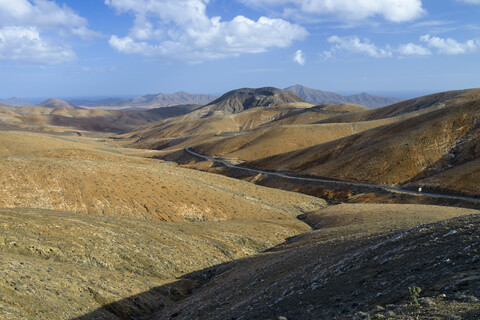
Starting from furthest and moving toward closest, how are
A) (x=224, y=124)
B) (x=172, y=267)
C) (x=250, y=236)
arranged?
(x=224, y=124) → (x=250, y=236) → (x=172, y=267)

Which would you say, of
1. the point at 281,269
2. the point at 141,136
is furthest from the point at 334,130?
the point at 141,136

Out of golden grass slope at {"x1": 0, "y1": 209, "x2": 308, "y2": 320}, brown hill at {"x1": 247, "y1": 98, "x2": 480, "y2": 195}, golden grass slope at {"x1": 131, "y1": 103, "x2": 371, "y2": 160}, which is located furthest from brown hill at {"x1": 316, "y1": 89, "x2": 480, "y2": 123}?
golden grass slope at {"x1": 0, "y1": 209, "x2": 308, "y2": 320}

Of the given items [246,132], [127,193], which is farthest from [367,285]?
[246,132]

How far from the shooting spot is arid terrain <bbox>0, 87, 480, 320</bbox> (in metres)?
10.7

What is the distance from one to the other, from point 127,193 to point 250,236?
44.9 feet

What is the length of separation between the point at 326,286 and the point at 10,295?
11866 millimetres

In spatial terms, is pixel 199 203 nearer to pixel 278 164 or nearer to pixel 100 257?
pixel 100 257

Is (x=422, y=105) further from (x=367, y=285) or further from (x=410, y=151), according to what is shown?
(x=367, y=285)

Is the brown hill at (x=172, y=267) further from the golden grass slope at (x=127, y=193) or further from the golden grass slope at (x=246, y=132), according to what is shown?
the golden grass slope at (x=246, y=132)

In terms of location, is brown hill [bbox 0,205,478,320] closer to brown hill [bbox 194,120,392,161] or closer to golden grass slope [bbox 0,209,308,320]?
golden grass slope [bbox 0,209,308,320]

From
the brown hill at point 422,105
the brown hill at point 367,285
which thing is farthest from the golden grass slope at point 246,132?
the brown hill at point 367,285

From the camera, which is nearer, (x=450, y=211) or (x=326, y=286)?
(x=326, y=286)

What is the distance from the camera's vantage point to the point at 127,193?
3550 centimetres

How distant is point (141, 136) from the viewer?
612 ft
